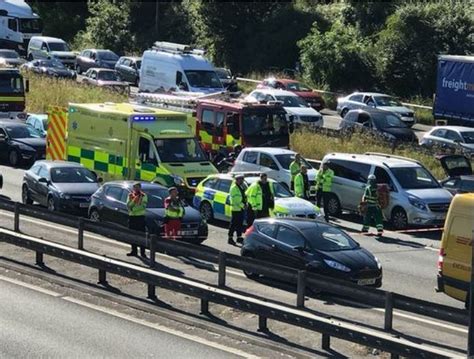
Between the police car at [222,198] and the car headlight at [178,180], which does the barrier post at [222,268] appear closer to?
the police car at [222,198]

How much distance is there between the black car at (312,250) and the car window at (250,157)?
1059cm

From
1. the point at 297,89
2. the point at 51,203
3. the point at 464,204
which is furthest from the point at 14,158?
the point at 464,204

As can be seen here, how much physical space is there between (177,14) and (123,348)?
2440 inches

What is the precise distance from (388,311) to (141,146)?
14.9m

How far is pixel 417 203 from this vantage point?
27.8 metres

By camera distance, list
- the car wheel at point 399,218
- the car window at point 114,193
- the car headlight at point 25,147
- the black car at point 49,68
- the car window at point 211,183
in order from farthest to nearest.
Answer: the black car at point 49,68
the car headlight at point 25,147
the car wheel at point 399,218
the car window at point 211,183
the car window at point 114,193

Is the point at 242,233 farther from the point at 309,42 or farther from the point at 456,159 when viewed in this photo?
the point at 309,42

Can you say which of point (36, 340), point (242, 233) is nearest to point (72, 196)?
point (242, 233)

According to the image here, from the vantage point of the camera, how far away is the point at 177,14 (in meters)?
75.6

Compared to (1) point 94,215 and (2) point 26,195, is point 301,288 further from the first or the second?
(2) point 26,195

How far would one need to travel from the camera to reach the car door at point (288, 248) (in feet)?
64.3

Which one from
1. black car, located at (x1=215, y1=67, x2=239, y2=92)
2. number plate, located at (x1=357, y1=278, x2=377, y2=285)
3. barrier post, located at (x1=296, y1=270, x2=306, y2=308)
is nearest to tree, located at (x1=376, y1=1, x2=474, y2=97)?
black car, located at (x1=215, y1=67, x2=239, y2=92)

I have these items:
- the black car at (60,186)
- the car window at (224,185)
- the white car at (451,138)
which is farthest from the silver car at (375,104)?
the car window at (224,185)

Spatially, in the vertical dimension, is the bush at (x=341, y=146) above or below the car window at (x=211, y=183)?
below
